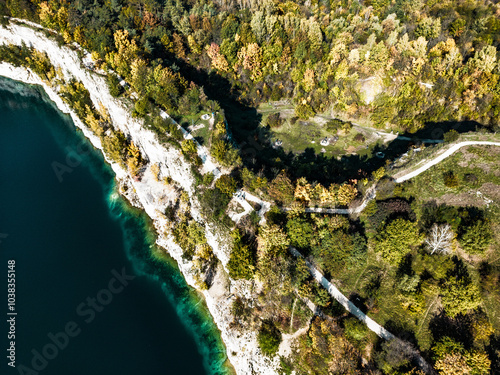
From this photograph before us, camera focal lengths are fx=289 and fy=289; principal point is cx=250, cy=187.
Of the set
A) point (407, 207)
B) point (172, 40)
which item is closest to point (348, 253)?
point (407, 207)

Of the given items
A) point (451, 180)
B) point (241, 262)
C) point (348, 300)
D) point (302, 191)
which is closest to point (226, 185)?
point (302, 191)

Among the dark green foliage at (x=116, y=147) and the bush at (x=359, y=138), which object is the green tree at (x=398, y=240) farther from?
the dark green foliage at (x=116, y=147)

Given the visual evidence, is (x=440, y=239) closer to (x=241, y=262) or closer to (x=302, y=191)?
(x=302, y=191)

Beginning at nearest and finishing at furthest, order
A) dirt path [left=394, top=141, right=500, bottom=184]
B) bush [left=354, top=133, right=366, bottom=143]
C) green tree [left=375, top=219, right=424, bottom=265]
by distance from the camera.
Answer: green tree [left=375, top=219, right=424, bottom=265]
dirt path [left=394, top=141, right=500, bottom=184]
bush [left=354, top=133, right=366, bottom=143]

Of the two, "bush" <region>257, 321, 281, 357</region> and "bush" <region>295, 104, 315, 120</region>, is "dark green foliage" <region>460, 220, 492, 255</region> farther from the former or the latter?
"bush" <region>295, 104, 315, 120</region>

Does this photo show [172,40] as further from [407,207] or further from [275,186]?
[407,207]

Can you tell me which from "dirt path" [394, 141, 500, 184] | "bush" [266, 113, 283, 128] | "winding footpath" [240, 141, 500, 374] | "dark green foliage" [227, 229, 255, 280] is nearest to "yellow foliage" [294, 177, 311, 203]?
"winding footpath" [240, 141, 500, 374]
